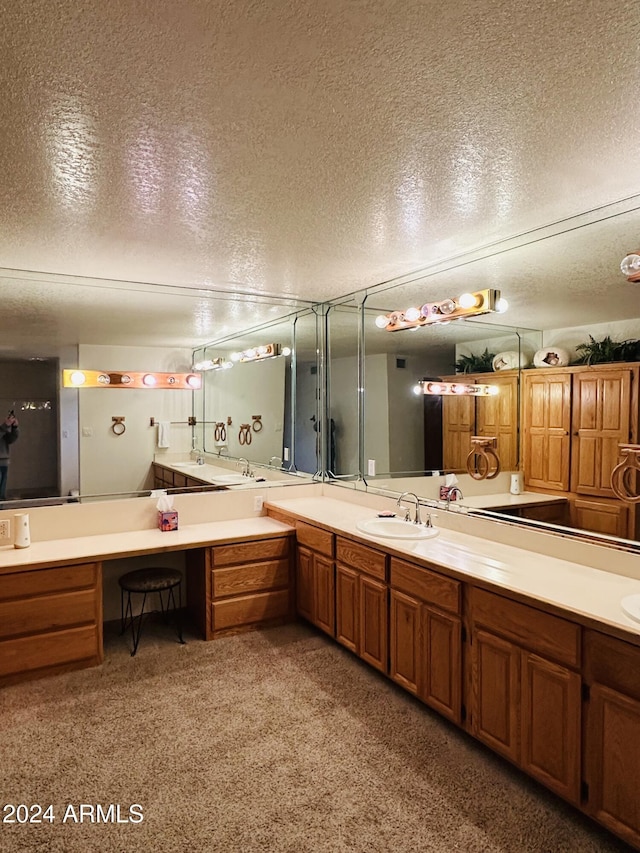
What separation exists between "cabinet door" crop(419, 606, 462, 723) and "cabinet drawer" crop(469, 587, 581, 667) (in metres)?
0.19

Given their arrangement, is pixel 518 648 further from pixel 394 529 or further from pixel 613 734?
pixel 394 529

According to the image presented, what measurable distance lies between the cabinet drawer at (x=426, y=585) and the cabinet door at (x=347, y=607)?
0.39 m

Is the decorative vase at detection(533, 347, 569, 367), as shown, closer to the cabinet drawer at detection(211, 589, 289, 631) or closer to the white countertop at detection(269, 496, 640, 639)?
the white countertop at detection(269, 496, 640, 639)

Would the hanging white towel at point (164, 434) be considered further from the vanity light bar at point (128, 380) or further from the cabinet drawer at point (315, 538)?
the cabinet drawer at point (315, 538)

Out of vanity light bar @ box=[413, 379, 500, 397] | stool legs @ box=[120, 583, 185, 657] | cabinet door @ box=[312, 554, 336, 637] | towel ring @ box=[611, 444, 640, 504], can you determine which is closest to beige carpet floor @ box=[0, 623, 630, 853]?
cabinet door @ box=[312, 554, 336, 637]

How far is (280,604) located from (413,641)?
126 centimetres

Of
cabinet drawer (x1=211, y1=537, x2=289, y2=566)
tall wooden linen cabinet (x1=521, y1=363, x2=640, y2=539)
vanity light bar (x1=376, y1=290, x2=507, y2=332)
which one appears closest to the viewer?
tall wooden linen cabinet (x1=521, y1=363, x2=640, y2=539)

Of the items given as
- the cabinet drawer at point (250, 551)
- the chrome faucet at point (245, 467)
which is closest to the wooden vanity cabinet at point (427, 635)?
the cabinet drawer at point (250, 551)

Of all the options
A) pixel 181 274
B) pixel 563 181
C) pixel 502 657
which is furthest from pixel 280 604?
pixel 563 181

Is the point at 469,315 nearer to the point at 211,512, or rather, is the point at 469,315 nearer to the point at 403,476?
the point at 403,476

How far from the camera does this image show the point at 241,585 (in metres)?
3.50

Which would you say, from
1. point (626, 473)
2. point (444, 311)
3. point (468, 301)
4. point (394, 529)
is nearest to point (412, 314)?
point (444, 311)

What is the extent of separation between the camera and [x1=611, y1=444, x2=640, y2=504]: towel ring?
2272mm

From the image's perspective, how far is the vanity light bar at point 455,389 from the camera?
3256mm
